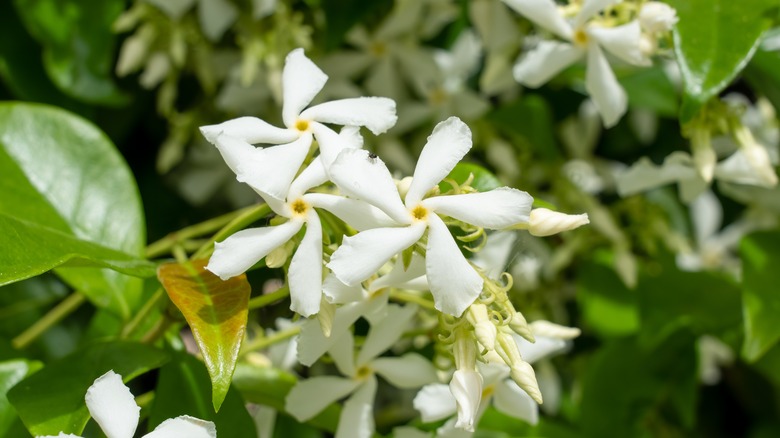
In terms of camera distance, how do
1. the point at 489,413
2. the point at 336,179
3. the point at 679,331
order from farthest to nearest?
the point at 679,331 → the point at 489,413 → the point at 336,179

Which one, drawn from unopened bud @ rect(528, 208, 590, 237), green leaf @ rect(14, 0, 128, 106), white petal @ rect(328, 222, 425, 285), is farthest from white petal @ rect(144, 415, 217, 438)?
green leaf @ rect(14, 0, 128, 106)

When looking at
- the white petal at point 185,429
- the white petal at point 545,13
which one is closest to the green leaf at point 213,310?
the white petal at point 185,429

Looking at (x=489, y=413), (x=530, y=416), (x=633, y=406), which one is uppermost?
(x=530, y=416)

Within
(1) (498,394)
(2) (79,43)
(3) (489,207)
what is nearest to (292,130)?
(3) (489,207)

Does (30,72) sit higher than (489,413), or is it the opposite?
(30,72)

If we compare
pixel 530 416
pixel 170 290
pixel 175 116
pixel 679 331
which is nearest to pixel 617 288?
pixel 679 331

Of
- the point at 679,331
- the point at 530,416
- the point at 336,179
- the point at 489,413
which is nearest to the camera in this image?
the point at 336,179

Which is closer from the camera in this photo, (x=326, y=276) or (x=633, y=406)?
(x=326, y=276)

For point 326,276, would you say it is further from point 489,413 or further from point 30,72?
point 30,72
